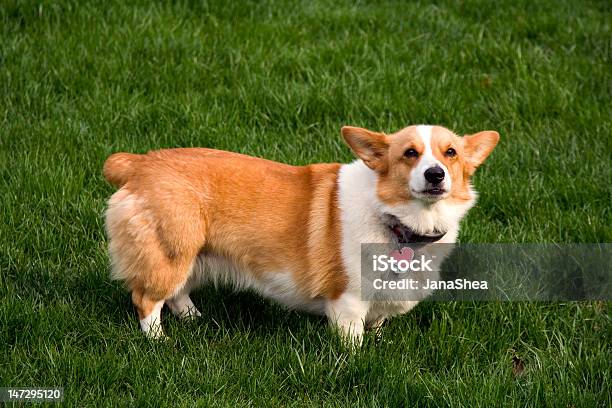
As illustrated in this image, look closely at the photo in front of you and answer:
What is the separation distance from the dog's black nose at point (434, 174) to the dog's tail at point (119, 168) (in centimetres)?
138

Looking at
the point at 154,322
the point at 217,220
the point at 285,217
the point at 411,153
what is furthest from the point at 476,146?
the point at 154,322

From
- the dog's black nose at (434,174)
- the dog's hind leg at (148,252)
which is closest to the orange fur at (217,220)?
the dog's hind leg at (148,252)

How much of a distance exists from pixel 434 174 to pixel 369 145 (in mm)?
406

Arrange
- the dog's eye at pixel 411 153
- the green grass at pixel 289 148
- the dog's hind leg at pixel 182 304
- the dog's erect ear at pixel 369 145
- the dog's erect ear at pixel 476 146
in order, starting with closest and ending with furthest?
1. the green grass at pixel 289 148
2. the dog's eye at pixel 411 153
3. the dog's erect ear at pixel 369 145
4. the dog's erect ear at pixel 476 146
5. the dog's hind leg at pixel 182 304

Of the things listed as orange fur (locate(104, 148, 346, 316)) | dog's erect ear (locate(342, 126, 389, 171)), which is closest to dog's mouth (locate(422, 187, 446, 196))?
dog's erect ear (locate(342, 126, 389, 171))

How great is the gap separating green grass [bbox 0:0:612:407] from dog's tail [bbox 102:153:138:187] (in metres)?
0.57

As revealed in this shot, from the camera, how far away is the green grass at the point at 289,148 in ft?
11.7

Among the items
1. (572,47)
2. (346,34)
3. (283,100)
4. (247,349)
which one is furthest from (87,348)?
(572,47)

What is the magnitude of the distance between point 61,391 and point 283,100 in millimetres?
2844

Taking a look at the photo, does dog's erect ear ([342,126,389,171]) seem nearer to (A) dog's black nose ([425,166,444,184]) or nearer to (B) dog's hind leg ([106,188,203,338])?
(A) dog's black nose ([425,166,444,184])

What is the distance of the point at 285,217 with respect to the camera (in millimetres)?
3906

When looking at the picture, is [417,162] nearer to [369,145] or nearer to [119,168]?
[369,145]

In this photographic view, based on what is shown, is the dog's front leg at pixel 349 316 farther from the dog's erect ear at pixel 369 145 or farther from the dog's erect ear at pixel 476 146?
the dog's erect ear at pixel 476 146

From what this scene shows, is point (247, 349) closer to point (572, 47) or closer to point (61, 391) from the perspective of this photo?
point (61, 391)
